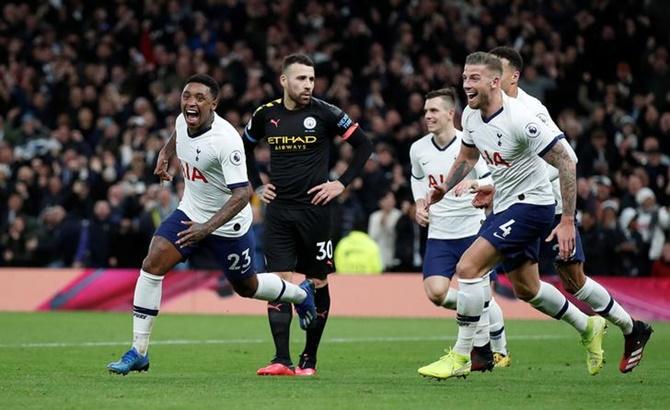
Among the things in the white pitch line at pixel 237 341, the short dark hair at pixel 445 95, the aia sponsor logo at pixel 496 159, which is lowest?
the white pitch line at pixel 237 341

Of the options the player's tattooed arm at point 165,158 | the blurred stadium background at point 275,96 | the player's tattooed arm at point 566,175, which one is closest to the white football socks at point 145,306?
the player's tattooed arm at point 165,158

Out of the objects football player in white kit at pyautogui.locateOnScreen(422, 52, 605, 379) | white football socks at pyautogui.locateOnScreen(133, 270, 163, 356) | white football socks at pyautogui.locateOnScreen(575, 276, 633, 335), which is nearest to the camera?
football player in white kit at pyautogui.locateOnScreen(422, 52, 605, 379)

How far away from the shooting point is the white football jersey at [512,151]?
11039 mm

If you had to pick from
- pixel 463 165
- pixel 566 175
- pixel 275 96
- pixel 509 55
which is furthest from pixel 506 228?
pixel 275 96

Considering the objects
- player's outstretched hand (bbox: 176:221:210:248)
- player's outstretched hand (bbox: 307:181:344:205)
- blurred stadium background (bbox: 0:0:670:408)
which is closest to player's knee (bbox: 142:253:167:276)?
player's outstretched hand (bbox: 176:221:210:248)

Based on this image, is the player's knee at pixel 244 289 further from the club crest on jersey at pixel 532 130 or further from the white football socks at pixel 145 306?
the club crest on jersey at pixel 532 130

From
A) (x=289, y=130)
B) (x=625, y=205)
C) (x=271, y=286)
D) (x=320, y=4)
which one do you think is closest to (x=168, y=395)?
(x=271, y=286)

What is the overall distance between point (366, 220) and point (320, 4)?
7.41 meters

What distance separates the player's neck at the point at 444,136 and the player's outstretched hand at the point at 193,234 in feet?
10.9

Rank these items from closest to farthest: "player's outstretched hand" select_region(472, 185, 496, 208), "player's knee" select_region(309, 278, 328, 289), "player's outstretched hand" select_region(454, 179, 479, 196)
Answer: "player's outstretched hand" select_region(472, 185, 496, 208), "player's outstretched hand" select_region(454, 179, 479, 196), "player's knee" select_region(309, 278, 328, 289)

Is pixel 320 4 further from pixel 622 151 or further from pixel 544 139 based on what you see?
pixel 544 139

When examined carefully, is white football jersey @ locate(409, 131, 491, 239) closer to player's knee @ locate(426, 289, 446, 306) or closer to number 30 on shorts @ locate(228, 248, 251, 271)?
player's knee @ locate(426, 289, 446, 306)

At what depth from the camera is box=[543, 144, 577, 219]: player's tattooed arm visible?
10734 mm

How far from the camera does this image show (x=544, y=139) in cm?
1088
